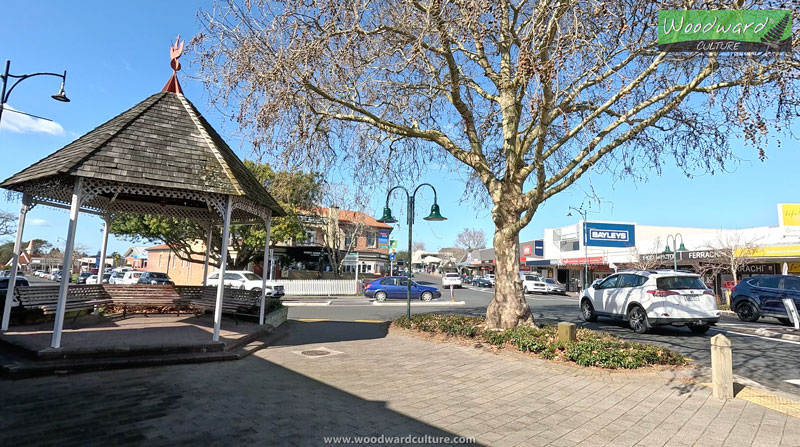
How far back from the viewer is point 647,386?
6.14 meters

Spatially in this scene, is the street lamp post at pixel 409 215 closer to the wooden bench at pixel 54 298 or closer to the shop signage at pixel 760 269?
the wooden bench at pixel 54 298

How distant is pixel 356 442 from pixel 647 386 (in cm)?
465

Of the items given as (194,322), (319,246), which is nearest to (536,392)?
(194,322)

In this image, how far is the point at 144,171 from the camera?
7434 mm

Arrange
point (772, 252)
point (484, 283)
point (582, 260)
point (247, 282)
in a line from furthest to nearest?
point (484, 283), point (582, 260), point (772, 252), point (247, 282)

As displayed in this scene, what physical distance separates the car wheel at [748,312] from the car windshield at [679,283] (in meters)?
6.30

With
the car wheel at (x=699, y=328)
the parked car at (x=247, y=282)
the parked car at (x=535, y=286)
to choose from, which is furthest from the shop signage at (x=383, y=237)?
the car wheel at (x=699, y=328)

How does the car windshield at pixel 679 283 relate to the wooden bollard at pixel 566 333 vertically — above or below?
above

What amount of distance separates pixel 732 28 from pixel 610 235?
37.0m

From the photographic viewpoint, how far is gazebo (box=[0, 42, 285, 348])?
7.08m

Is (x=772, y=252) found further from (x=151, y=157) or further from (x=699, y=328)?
(x=151, y=157)

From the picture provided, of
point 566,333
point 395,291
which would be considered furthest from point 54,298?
point 395,291

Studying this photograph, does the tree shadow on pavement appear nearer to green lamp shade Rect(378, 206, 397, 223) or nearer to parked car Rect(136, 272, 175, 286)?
green lamp shade Rect(378, 206, 397, 223)

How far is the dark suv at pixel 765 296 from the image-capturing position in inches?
522
